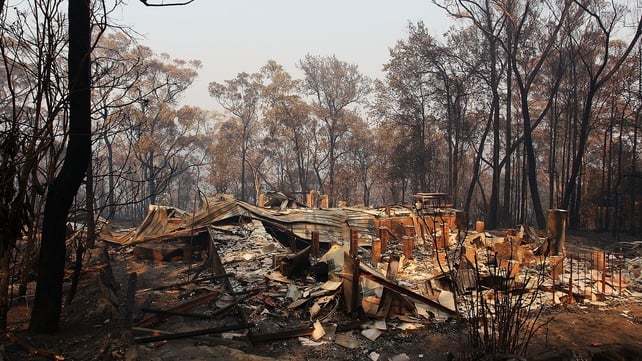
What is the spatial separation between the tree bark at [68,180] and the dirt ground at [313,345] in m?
0.37

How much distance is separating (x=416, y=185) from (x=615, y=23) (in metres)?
13.1

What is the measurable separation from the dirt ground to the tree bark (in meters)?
0.37

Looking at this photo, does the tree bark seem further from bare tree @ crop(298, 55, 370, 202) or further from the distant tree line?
bare tree @ crop(298, 55, 370, 202)

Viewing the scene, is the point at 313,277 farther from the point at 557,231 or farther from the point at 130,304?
the point at 557,231

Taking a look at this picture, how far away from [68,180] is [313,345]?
3819 millimetres

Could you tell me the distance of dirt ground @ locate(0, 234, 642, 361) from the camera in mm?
4219

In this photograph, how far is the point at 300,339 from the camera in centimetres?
611

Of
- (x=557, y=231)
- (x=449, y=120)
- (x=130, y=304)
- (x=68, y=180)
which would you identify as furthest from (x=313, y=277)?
(x=449, y=120)

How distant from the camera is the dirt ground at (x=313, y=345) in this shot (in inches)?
166

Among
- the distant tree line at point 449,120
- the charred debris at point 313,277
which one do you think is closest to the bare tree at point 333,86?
the distant tree line at point 449,120

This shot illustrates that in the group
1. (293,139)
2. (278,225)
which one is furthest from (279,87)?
(278,225)

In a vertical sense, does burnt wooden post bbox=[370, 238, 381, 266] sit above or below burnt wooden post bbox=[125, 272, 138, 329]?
above

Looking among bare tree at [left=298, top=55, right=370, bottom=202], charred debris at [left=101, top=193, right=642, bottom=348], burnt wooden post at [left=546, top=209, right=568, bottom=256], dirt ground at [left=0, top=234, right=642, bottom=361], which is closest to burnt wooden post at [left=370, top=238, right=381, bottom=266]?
charred debris at [left=101, top=193, right=642, bottom=348]

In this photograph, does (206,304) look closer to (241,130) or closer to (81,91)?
(81,91)
